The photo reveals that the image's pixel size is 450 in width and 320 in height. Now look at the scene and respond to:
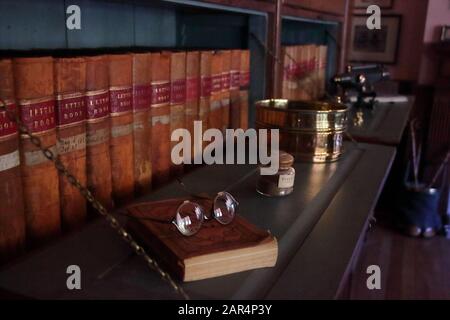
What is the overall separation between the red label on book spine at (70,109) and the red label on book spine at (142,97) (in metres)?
0.14

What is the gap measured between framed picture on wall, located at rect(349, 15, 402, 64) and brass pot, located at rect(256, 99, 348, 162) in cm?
220

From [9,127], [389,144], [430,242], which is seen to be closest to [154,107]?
[9,127]

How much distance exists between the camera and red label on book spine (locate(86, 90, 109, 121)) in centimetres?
81

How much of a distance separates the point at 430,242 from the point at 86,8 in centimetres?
229

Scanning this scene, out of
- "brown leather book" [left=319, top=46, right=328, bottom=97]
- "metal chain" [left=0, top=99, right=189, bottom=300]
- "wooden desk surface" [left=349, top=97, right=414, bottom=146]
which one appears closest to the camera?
"metal chain" [left=0, top=99, right=189, bottom=300]

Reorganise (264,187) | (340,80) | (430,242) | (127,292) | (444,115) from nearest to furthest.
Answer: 1. (127,292)
2. (264,187)
3. (340,80)
4. (430,242)
5. (444,115)

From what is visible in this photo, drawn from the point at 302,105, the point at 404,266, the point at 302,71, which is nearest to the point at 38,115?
Result: the point at 302,105

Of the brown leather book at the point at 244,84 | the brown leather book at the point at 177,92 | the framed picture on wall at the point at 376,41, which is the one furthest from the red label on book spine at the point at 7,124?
the framed picture on wall at the point at 376,41

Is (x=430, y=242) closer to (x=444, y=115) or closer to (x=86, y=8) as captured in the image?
(x=444, y=115)

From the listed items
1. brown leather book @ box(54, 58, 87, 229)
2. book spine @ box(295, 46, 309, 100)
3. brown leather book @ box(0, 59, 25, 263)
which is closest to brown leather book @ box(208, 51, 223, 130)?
brown leather book @ box(54, 58, 87, 229)

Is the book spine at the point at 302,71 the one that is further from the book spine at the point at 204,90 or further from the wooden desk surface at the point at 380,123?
the book spine at the point at 204,90

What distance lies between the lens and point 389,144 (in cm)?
153

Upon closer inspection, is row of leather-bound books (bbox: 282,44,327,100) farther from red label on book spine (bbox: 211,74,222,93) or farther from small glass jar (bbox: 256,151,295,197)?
small glass jar (bbox: 256,151,295,197)

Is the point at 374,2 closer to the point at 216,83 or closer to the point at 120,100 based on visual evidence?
the point at 216,83
